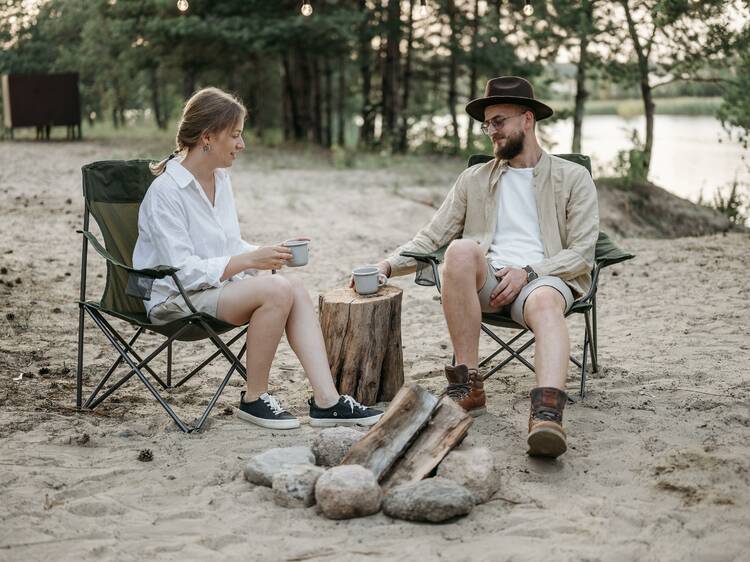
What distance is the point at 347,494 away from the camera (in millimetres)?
2838

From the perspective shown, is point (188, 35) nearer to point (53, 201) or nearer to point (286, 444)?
point (53, 201)

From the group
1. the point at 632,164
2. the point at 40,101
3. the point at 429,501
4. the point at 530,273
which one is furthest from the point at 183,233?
the point at 40,101

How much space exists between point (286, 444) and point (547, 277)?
128cm

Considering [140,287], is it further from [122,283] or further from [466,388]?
[466,388]

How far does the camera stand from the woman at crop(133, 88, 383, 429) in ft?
11.8

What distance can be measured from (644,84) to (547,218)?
352 inches

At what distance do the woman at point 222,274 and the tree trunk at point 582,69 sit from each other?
8.61 metres

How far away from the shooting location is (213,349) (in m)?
5.05

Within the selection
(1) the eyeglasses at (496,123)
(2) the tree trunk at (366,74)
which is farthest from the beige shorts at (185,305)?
(2) the tree trunk at (366,74)

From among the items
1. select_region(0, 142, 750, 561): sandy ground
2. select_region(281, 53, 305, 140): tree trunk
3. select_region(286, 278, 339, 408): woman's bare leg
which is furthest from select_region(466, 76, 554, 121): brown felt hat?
select_region(281, 53, 305, 140): tree trunk

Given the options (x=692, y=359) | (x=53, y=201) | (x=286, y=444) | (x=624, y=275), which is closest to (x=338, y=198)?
(x=53, y=201)

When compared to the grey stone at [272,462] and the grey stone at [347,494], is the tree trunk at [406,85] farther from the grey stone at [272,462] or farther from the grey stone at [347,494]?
the grey stone at [347,494]

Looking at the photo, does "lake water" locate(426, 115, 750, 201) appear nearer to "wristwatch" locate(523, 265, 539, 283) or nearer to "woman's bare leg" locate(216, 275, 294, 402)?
"wristwatch" locate(523, 265, 539, 283)

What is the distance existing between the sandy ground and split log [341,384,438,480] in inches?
10.3
